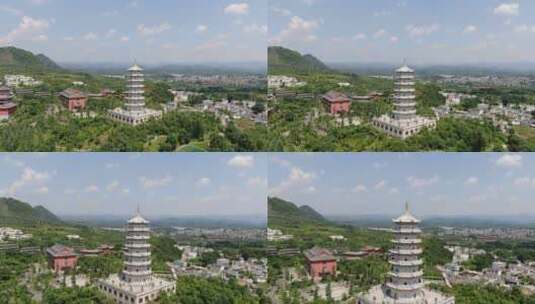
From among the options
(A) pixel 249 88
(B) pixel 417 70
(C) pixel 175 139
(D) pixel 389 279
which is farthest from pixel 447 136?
(C) pixel 175 139

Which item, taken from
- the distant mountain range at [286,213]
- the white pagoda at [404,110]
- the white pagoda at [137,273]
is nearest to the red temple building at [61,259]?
the white pagoda at [137,273]

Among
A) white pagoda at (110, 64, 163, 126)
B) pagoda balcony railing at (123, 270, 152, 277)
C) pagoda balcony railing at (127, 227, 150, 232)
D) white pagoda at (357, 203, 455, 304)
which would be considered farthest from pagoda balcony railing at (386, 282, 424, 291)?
white pagoda at (110, 64, 163, 126)

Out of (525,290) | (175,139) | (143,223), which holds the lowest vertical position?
(525,290)

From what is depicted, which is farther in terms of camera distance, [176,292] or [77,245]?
[77,245]

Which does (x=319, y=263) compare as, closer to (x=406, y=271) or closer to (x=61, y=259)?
(x=406, y=271)

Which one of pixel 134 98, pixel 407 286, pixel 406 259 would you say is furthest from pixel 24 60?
pixel 407 286

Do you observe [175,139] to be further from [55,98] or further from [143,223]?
[55,98]

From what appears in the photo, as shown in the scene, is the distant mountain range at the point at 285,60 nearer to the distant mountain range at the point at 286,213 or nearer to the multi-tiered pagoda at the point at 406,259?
the distant mountain range at the point at 286,213
